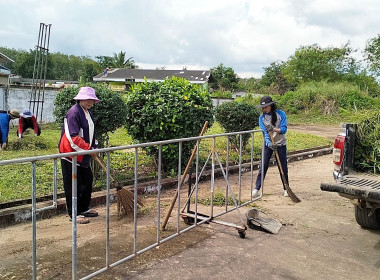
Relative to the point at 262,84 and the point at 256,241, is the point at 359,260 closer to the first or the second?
the point at 256,241

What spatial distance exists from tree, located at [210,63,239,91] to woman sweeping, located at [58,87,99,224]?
4128cm

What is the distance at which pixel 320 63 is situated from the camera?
3341 centimetres

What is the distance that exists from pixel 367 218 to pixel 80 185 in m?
3.83

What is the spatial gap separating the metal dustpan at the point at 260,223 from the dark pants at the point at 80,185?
7.12ft

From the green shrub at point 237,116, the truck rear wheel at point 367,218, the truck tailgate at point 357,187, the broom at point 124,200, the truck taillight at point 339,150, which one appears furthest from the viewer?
the green shrub at point 237,116

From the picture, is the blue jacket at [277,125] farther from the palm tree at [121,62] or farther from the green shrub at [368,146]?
the palm tree at [121,62]

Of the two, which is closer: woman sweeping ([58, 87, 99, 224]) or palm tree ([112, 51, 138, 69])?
woman sweeping ([58, 87, 99, 224])

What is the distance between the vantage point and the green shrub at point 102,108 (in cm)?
588

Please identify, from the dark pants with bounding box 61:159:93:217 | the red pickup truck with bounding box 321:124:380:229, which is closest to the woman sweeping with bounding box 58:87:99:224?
the dark pants with bounding box 61:159:93:217

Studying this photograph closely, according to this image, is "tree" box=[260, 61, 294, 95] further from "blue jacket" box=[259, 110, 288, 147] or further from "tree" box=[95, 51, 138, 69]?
"blue jacket" box=[259, 110, 288, 147]

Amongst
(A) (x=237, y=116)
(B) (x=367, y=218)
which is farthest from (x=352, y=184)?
(A) (x=237, y=116)

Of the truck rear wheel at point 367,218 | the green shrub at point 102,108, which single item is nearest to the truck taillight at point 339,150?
the truck rear wheel at point 367,218

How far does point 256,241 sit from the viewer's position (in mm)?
4383

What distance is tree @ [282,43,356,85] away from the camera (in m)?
33.5
